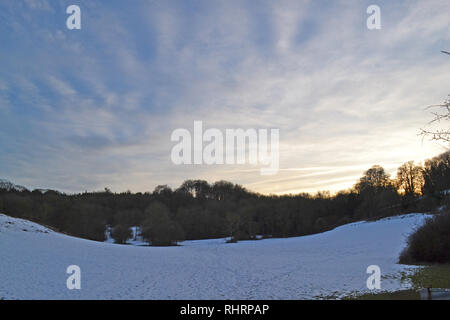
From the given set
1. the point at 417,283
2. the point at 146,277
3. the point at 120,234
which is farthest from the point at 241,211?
the point at 417,283

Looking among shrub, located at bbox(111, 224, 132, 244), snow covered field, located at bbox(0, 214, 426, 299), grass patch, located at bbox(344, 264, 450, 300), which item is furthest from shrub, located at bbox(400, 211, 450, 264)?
shrub, located at bbox(111, 224, 132, 244)

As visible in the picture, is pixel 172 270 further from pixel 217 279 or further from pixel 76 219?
pixel 76 219

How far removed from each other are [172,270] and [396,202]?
52.7m

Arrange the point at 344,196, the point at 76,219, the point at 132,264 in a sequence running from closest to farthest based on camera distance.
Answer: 1. the point at 132,264
2. the point at 76,219
3. the point at 344,196

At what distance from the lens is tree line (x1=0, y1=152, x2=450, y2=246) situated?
52.0 meters

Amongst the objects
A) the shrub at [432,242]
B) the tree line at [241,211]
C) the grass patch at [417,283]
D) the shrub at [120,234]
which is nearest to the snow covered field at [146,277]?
the grass patch at [417,283]

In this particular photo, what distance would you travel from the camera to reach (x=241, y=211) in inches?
2867

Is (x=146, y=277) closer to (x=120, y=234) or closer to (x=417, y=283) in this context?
(x=417, y=283)

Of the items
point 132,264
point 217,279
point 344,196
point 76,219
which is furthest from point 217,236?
point 217,279

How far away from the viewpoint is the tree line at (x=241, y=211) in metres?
52.0

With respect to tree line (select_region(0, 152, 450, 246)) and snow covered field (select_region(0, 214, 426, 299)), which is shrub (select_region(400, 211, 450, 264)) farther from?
tree line (select_region(0, 152, 450, 246))

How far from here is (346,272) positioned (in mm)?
17719
